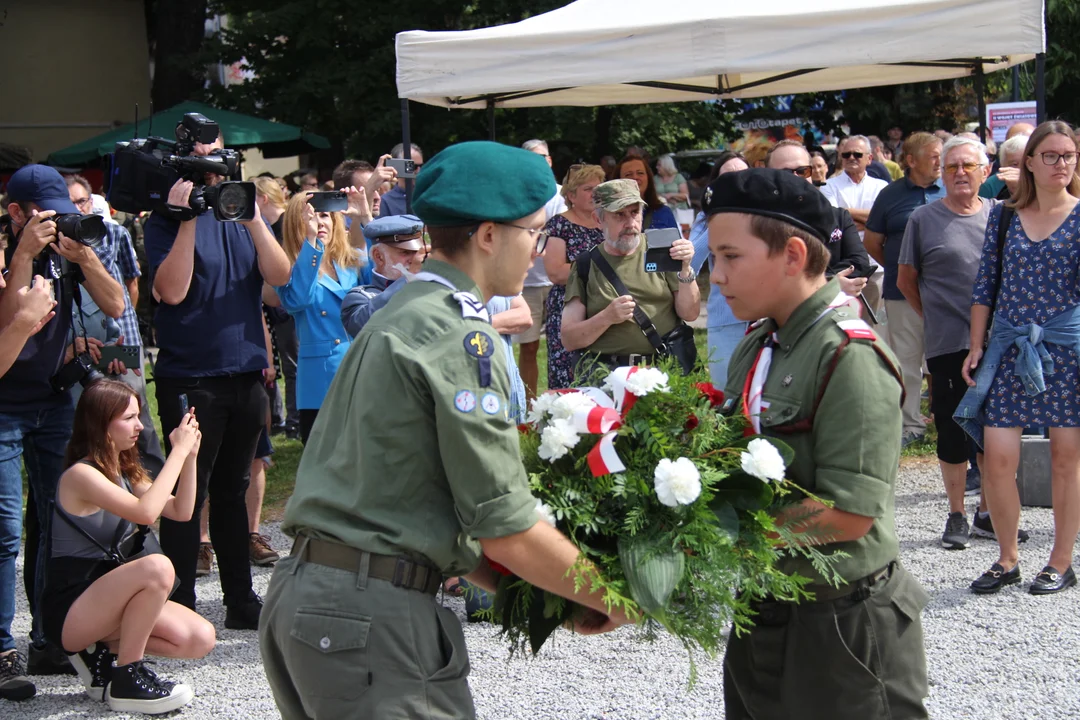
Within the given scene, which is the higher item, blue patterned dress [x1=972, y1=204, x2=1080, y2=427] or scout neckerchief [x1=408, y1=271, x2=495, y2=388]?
scout neckerchief [x1=408, y1=271, x2=495, y2=388]

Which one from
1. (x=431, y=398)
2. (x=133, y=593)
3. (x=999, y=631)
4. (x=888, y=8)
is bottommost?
(x=999, y=631)

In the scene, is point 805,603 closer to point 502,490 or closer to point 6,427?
point 502,490

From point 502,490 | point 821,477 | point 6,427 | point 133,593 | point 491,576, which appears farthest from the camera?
point 6,427

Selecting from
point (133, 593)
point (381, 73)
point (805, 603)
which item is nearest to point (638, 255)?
point (133, 593)

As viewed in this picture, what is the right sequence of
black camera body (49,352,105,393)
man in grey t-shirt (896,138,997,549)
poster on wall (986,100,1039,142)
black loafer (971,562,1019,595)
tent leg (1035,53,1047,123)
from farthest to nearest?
poster on wall (986,100,1039,142)
tent leg (1035,53,1047,123)
man in grey t-shirt (896,138,997,549)
black loafer (971,562,1019,595)
black camera body (49,352,105,393)

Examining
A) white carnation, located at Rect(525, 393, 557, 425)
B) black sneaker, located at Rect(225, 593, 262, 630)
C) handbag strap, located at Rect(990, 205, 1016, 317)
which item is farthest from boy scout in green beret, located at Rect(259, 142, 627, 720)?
handbag strap, located at Rect(990, 205, 1016, 317)

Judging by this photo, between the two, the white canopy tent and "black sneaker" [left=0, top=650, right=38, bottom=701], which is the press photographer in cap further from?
"black sneaker" [left=0, top=650, right=38, bottom=701]

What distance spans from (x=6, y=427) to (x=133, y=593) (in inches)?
37.1

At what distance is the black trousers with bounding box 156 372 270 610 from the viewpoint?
5113 millimetres

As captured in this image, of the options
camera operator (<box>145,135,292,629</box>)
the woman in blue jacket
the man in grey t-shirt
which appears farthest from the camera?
the man in grey t-shirt

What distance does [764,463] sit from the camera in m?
2.27

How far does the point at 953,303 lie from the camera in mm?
6430

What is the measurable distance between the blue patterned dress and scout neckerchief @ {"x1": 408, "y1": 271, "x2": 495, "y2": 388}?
3926 millimetres

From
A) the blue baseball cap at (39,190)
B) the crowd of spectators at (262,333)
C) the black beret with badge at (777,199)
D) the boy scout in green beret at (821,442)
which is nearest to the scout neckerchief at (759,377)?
the boy scout in green beret at (821,442)
